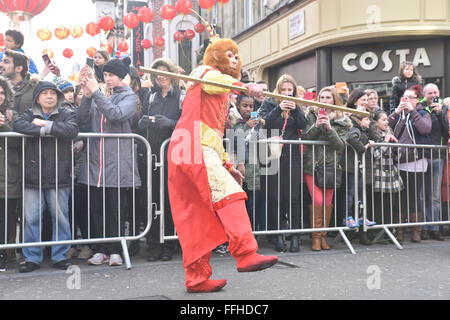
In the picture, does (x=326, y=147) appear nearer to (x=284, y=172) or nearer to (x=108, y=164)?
(x=284, y=172)

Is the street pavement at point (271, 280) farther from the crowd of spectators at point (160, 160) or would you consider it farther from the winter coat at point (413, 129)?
the winter coat at point (413, 129)

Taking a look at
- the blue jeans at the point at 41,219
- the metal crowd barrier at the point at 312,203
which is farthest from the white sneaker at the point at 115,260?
the metal crowd barrier at the point at 312,203

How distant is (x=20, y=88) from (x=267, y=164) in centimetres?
274

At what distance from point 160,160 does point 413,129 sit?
138 inches

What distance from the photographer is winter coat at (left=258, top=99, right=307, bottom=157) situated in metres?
6.27

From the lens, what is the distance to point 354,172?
6.60 meters

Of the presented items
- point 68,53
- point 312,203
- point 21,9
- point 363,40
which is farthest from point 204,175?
point 68,53

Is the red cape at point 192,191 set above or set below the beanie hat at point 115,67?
below

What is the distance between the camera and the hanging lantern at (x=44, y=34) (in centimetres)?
1706

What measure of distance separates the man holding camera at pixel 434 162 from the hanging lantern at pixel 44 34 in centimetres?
1298

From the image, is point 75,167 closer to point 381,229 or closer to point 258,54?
point 381,229

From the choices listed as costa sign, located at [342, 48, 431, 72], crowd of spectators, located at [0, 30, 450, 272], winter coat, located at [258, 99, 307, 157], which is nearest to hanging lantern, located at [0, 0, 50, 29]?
costa sign, located at [342, 48, 431, 72]

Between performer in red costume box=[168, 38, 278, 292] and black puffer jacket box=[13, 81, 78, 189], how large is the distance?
154 centimetres

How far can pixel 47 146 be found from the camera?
17.4ft
